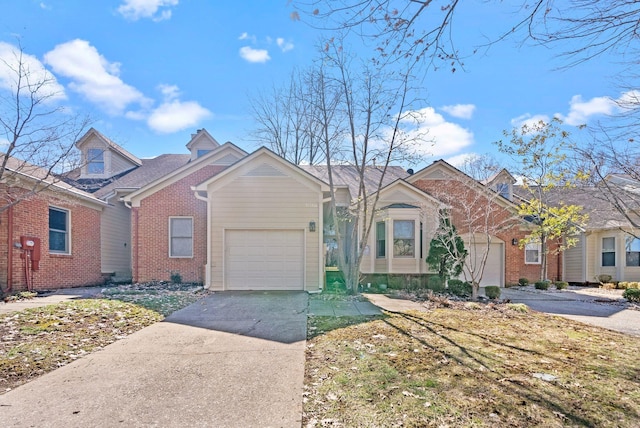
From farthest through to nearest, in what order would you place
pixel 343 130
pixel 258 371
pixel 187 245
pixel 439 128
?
pixel 187 245 < pixel 343 130 < pixel 439 128 < pixel 258 371

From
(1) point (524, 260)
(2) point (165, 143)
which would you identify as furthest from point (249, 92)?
(1) point (524, 260)

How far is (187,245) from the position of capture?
14.8 m

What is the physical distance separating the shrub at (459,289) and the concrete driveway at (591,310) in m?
1.44

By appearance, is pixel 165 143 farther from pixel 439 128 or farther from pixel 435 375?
pixel 435 375

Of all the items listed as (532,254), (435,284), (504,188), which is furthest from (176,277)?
(532,254)

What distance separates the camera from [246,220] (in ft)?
40.6

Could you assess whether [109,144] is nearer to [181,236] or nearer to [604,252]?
[181,236]

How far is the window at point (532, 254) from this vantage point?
1806cm

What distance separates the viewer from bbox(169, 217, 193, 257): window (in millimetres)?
14750

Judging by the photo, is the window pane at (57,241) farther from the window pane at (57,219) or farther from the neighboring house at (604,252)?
the neighboring house at (604,252)

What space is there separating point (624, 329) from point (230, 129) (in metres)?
16.9

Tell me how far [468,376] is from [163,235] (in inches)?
507

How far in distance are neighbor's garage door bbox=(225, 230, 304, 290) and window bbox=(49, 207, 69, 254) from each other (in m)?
5.84

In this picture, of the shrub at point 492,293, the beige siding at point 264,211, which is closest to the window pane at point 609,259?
the shrub at point 492,293
